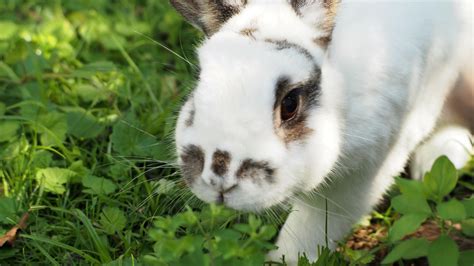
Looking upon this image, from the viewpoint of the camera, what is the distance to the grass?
3643 mm

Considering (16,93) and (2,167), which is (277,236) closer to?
(2,167)

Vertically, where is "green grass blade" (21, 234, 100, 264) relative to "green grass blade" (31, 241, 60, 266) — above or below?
above

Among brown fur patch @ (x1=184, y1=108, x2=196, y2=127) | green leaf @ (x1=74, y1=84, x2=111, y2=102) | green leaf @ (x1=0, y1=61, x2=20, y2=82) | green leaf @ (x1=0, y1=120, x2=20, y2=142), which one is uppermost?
brown fur patch @ (x1=184, y1=108, x2=196, y2=127)

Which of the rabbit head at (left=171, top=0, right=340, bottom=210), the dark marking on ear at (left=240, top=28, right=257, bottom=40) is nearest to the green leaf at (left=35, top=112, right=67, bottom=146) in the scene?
the rabbit head at (left=171, top=0, right=340, bottom=210)

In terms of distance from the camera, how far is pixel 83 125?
180 inches

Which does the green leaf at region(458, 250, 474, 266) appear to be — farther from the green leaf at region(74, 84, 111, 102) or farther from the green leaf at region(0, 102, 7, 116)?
the green leaf at region(0, 102, 7, 116)

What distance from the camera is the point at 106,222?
3.83m

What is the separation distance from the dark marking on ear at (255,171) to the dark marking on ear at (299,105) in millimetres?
156

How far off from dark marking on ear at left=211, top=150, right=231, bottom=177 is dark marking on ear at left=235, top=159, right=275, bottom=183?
1.8 inches

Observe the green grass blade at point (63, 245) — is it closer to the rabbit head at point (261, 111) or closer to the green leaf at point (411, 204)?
the rabbit head at point (261, 111)

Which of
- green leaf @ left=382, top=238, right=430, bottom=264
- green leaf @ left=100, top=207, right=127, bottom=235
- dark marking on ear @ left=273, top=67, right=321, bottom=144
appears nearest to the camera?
green leaf @ left=382, top=238, right=430, bottom=264

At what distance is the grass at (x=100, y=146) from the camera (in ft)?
12.0

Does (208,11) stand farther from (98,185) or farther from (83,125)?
(83,125)

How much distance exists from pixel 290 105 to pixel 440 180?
0.63 meters
